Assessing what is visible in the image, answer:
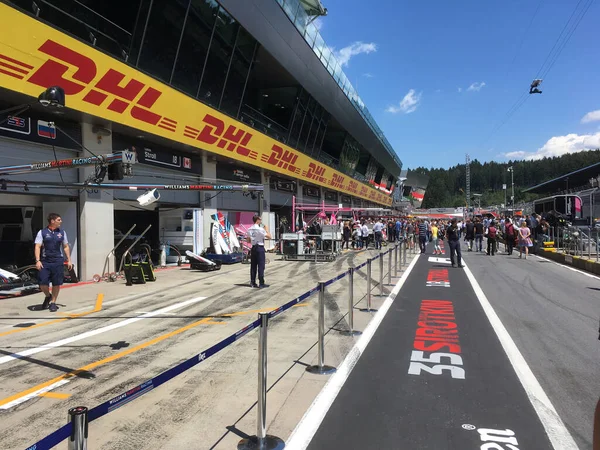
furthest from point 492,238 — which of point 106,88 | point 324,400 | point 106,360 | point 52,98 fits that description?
point 52,98

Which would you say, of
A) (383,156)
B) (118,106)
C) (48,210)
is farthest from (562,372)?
(383,156)

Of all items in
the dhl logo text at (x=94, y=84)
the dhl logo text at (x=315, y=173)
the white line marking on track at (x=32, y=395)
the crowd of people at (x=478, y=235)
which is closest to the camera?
the white line marking on track at (x=32, y=395)

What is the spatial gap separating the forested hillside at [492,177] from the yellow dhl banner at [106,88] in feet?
400

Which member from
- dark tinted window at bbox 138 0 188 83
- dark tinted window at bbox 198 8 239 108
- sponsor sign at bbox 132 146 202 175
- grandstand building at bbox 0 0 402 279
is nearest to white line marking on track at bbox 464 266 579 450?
grandstand building at bbox 0 0 402 279

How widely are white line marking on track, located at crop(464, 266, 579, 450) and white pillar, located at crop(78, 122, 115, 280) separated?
34.7ft

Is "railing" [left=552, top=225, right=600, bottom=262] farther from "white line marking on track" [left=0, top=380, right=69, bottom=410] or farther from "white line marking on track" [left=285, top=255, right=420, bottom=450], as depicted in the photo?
"white line marking on track" [left=0, top=380, right=69, bottom=410]

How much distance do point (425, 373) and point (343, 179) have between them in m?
30.2

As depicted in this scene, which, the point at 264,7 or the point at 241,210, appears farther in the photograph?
the point at 241,210

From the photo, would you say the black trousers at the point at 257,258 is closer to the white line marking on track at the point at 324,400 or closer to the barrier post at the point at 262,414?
the white line marking on track at the point at 324,400

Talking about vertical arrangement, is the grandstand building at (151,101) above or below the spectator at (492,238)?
above

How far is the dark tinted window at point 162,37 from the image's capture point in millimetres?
12531

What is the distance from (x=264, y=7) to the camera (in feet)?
52.4

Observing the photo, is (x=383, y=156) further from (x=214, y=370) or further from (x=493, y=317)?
(x=214, y=370)

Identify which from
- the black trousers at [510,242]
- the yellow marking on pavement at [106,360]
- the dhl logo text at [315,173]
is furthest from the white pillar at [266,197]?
the yellow marking on pavement at [106,360]
